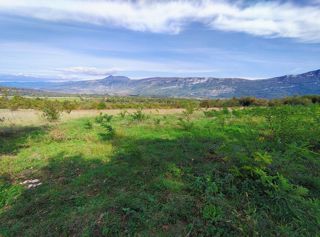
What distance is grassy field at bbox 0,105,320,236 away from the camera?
4.09 m

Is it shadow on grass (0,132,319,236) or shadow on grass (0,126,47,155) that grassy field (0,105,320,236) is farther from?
shadow on grass (0,126,47,155)

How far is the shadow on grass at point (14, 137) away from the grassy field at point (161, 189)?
0.44 feet

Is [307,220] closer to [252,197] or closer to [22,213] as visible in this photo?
[252,197]

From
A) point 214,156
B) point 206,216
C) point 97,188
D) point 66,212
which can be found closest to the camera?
point 206,216

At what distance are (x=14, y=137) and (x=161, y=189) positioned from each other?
7971mm

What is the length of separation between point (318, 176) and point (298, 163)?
0.84m

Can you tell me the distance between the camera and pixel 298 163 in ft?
21.8

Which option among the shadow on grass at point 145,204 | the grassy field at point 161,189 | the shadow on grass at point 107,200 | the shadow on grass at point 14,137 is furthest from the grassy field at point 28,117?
the shadow on grass at point 145,204

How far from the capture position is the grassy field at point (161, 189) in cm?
409

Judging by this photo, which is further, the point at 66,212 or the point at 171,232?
the point at 66,212

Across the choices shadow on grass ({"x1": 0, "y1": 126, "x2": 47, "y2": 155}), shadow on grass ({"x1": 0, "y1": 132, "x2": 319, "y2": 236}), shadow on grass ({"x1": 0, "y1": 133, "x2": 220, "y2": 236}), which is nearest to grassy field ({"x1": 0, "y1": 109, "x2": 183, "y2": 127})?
shadow on grass ({"x1": 0, "y1": 126, "x2": 47, "y2": 155})

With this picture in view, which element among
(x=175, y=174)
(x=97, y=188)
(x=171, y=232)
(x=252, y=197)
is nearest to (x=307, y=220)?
(x=252, y=197)

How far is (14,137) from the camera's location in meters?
10.4

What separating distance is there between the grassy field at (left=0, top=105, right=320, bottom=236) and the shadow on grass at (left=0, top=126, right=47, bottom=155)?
13 cm
